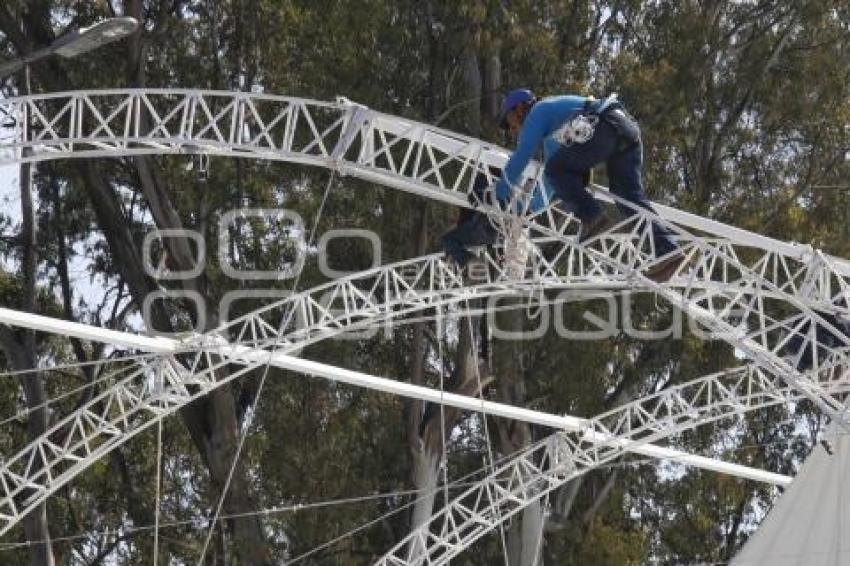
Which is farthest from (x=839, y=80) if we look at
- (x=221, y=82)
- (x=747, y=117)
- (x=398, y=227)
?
(x=221, y=82)

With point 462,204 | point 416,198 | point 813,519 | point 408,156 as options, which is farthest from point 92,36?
point 416,198

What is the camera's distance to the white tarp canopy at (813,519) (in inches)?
572

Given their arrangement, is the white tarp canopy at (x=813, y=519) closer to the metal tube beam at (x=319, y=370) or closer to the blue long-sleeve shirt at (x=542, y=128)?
the metal tube beam at (x=319, y=370)

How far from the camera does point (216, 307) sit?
63.9ft

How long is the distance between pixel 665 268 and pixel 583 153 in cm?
95

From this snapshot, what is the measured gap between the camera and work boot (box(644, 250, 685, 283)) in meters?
10.6

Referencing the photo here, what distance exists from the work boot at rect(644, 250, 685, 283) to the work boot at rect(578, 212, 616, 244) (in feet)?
1.40

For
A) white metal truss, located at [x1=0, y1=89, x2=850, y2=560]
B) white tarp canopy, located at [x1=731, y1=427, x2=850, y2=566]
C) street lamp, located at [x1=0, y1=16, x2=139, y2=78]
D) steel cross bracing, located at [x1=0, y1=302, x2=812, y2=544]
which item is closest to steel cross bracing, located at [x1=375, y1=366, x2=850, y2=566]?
steel cross bracing, located at [x1=0, y1=302, x2=812, y2=544]

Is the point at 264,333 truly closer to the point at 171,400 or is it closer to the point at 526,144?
the point at 171,400

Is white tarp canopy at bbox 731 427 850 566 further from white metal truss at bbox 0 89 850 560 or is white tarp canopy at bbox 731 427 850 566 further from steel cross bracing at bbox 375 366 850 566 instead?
white metal truss at bbox 0 89 850 560

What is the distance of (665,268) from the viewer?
35.2 feet

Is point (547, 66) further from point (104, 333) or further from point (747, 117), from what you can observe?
point (104, 333)

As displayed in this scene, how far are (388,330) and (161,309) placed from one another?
2.62 m

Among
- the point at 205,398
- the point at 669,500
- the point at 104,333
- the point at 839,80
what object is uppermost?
the point at 839,80
